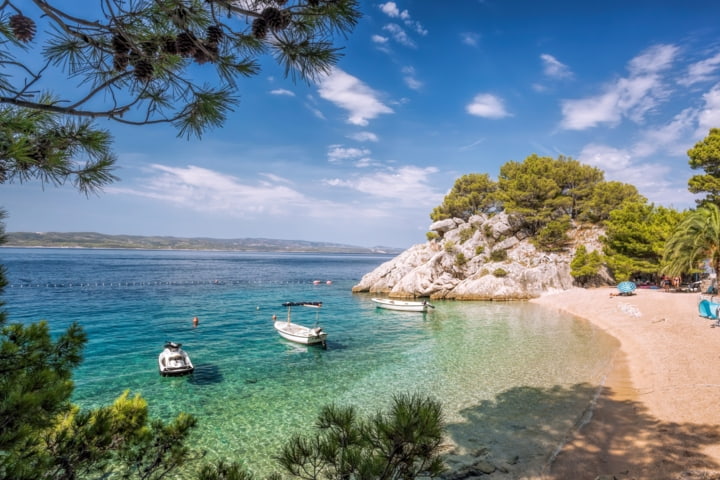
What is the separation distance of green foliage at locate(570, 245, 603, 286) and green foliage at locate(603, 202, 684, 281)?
57.0 inches

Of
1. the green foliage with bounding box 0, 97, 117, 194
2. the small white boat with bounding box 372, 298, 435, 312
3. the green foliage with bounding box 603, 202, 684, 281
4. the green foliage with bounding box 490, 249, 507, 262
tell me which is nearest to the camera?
the green foliage with bounding box 0, 97, 117, 194

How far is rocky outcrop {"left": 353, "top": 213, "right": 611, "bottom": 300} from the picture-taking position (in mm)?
43344

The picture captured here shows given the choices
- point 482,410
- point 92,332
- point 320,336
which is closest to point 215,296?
point 92,332

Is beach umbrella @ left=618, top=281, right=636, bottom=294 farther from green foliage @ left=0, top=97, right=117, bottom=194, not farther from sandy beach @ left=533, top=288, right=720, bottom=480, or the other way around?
green foliage @ left=0, top=97, right=117, bottom=194

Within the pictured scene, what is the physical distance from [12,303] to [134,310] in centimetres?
1480

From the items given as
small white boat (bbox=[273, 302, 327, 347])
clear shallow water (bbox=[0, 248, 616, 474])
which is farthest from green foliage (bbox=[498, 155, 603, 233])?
small white boat (bbox=[273, 302, 327, 347])

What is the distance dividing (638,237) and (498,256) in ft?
51.2

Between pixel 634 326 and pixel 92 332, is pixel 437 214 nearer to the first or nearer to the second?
pixel 634 326

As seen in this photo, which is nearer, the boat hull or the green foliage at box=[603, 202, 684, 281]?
the boat hull

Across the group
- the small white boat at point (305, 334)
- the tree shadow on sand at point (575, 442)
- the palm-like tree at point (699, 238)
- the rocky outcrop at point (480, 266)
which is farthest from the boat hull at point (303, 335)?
the palm-like tree at point (699, 238)

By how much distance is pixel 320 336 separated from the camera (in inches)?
838

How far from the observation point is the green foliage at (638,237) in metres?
36.5

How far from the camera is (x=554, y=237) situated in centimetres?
4856

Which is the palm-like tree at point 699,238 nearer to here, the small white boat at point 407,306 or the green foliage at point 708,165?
the green foliage at point 708,165
